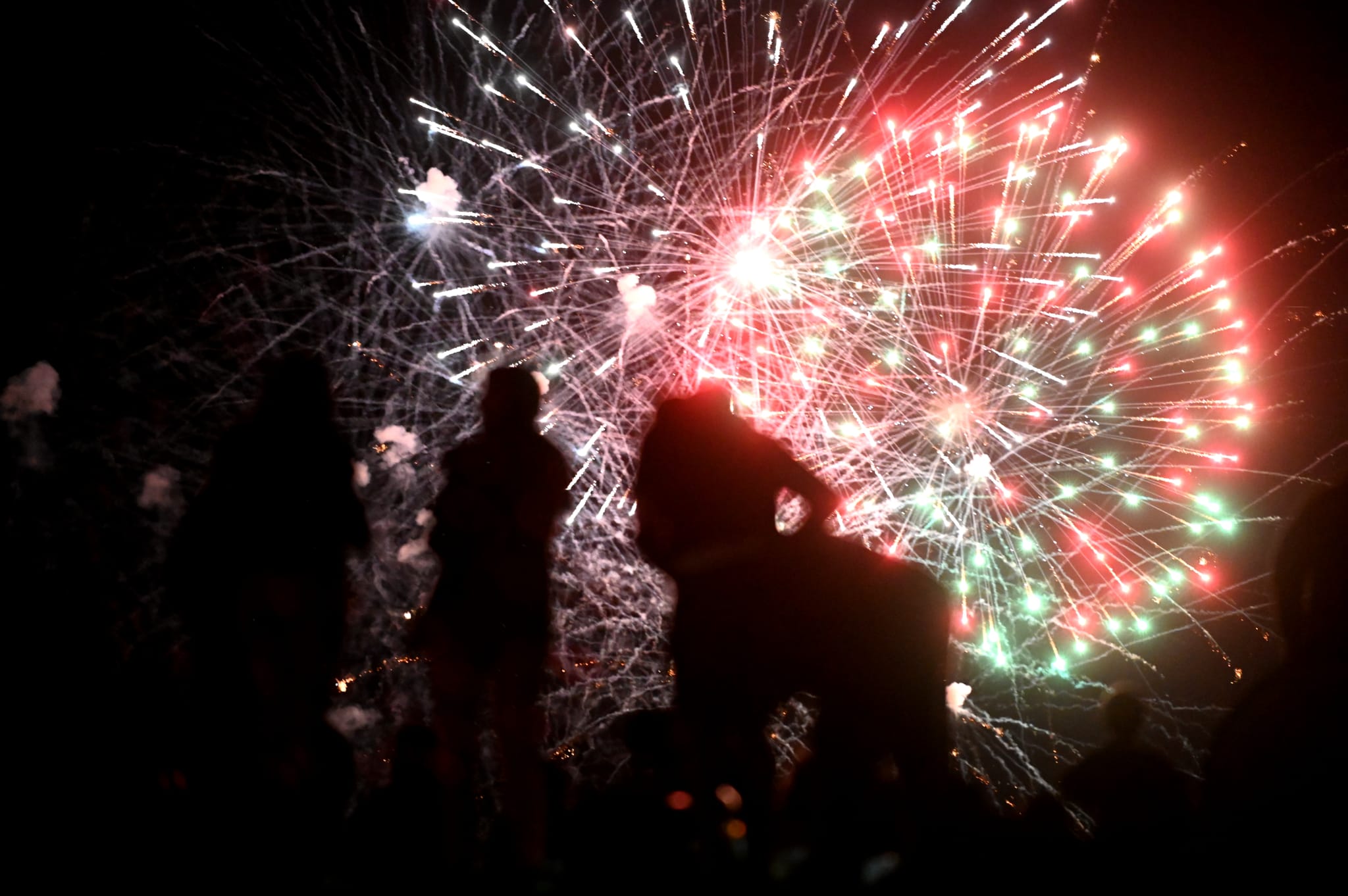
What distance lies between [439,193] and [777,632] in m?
7.62

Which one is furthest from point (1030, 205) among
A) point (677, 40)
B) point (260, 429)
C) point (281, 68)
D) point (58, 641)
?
point (58, 641)

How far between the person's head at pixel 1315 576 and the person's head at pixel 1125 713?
109 centimetres

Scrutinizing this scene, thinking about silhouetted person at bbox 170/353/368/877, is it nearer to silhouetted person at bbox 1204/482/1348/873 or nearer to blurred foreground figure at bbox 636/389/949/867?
blurred foreground figure at bbox 636/389/949/867

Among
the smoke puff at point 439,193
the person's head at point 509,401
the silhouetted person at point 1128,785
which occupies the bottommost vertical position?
the silhouetted person at point 1128,785

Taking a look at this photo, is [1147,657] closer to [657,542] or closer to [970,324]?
[970,324]

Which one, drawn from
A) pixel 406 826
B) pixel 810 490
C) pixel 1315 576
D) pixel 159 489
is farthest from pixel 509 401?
pixel 159 489

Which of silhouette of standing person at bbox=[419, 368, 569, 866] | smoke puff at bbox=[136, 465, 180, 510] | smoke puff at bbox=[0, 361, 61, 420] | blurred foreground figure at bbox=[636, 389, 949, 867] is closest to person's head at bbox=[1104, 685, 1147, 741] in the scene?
blurred foreground figure at bbox=[636, 389, 949, 867]

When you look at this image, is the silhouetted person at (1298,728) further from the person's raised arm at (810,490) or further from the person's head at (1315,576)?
the person's raised arm at (810,490)

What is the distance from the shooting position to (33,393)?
8.16 meters

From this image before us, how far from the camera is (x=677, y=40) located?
26.7ft

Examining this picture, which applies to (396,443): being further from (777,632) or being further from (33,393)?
(777,632)

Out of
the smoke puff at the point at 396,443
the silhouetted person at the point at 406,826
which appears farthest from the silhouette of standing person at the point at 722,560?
the smoke puff at the point at 396,443

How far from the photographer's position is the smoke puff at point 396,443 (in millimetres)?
10523

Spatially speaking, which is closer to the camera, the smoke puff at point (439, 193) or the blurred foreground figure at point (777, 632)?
the blurred foreground figure at point (777, 632)
